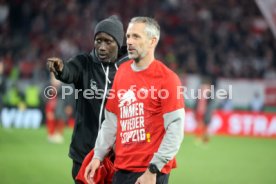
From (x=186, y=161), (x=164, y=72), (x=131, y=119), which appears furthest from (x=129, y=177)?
(x=186, y=161)

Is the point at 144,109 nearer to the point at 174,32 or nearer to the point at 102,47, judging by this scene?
the point at 102,47

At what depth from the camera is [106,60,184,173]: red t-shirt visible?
17.5 feet

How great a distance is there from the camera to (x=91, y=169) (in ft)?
19.0

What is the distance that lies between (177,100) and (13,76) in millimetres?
18912

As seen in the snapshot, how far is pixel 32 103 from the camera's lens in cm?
2167

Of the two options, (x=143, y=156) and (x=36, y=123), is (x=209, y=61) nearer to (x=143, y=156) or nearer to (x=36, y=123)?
(x=36, y=123)

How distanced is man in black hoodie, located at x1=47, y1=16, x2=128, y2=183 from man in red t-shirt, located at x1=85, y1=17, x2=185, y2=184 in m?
0.80

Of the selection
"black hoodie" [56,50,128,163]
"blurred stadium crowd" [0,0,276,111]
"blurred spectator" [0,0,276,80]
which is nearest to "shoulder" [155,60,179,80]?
"black hoodie" [56,50,128,163]

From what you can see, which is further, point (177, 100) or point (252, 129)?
point (252, 129)

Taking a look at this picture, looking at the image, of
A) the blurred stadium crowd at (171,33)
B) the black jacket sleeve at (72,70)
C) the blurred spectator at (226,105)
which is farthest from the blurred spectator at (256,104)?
the black jacket sleeve at (72,70)

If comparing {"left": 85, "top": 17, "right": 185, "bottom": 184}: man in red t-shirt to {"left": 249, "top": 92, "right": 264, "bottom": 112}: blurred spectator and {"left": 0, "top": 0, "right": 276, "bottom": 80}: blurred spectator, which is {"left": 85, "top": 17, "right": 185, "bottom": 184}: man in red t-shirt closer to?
{"left": 0, "top": 0, "right": 276, "bottom": 80}: blurred spectator

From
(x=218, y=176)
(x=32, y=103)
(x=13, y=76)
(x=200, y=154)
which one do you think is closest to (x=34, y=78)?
(x=13, y=76)

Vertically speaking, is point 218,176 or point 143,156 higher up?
point 143,156

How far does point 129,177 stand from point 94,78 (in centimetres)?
142
